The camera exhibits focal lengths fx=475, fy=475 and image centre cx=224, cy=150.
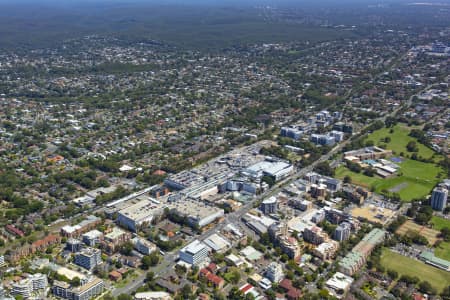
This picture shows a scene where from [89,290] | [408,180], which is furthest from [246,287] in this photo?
[408,180]

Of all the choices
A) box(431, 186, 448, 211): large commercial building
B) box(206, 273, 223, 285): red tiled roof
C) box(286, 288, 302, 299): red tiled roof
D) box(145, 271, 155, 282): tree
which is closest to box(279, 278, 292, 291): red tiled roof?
box(286, 288, 302, 299): red tiled roof

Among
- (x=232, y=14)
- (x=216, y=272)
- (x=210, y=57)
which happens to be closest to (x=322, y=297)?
(x=216, y=272)

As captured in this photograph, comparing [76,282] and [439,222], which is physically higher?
[76,282]

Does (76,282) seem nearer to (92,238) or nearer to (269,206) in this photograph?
(92,238)

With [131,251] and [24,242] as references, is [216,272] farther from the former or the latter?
[24,242]

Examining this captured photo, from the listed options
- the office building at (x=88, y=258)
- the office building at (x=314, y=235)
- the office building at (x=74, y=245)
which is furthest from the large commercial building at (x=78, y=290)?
the office building at (x=314, y=235)

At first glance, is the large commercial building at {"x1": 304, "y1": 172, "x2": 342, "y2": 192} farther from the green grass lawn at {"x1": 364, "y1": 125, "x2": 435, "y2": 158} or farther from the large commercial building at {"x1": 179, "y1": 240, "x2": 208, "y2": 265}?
the large commercial building at {"x1": 179, "y1": 240, "x2": 208, "y2": 265}
